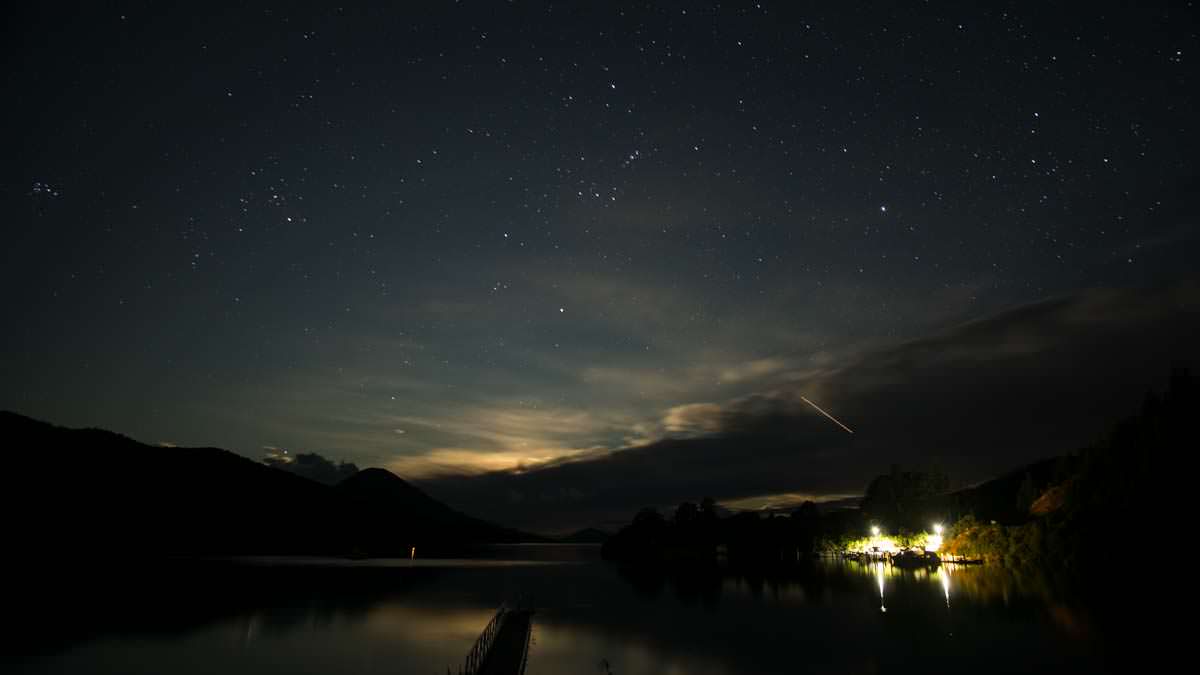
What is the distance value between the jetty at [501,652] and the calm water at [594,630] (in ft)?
4.70

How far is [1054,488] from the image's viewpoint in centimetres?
13488

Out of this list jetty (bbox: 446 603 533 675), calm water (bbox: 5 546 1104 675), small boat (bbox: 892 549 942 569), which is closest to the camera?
jetty (bbox: 446 603 533 675)

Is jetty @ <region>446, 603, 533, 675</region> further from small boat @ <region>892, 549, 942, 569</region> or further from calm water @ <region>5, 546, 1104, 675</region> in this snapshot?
small boat @ <region>892, 549, 942, 569</region>

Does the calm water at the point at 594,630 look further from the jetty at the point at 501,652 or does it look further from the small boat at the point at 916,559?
the small boat at the point at 916,559

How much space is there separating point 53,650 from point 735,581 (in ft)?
315

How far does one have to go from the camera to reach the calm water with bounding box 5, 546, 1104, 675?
143 ft

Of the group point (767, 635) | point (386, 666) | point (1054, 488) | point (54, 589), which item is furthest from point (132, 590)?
point (1054, 488)

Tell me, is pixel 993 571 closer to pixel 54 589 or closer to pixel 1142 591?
pixel 1142 591

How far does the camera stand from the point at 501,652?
44.4m

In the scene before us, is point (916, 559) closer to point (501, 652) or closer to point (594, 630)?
point (594, 630)

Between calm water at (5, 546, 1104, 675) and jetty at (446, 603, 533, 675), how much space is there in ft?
4.70

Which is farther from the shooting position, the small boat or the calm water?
the small boat

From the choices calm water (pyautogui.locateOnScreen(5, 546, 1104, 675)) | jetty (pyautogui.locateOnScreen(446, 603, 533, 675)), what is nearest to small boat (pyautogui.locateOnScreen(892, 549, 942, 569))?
calm water (pyautogui.locateOnScreen(5, 546, 1104, 675))

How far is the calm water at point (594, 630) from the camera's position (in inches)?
1720
